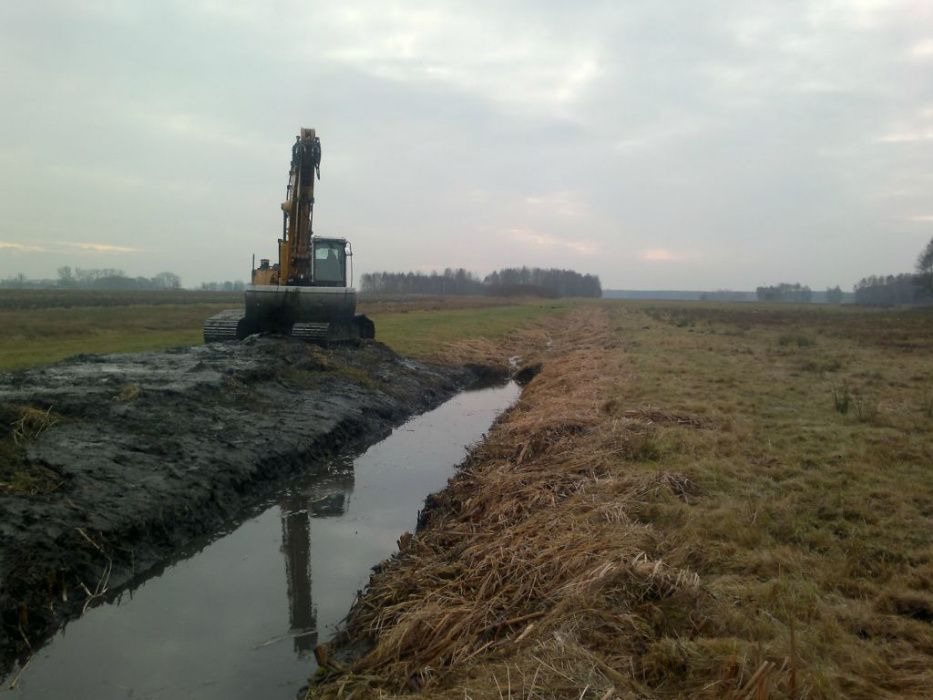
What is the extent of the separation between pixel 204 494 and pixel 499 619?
16.7ft

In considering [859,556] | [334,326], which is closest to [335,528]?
[859,556]

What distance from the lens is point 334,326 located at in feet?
62.5

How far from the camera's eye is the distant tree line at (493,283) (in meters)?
155

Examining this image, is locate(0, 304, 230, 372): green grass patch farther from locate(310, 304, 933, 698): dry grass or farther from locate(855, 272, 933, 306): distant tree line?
locate(855, 272, 933, 306): distant tree line

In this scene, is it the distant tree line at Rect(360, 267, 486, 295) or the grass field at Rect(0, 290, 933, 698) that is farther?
the distant tree line at Rect(360, 267, 486, 295)

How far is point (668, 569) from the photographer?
4750 mm

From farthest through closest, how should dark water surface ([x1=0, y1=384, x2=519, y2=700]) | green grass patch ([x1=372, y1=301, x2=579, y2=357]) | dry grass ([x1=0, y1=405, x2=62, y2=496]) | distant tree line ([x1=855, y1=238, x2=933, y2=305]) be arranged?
1. distant tree line ([x1=855, y1=238, x2=933, y2=305])
2. green grass patch ([x1=372, y1=301, x2=579, y2=357])
3. dry grass ([x1=0, y1=405, x2=62, y2=496])
4. dark water surface ([x1=0, y1=384, x2=519, y2=700])

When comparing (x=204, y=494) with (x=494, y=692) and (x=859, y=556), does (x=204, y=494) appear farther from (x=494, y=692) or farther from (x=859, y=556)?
(x=859, y=556)

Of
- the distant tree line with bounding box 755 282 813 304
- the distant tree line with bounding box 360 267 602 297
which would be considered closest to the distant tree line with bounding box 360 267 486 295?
the distant tree line with bounding box 360 267 602 297

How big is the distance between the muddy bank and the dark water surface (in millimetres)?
385

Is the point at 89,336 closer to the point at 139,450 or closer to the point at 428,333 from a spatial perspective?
the point at 428,333

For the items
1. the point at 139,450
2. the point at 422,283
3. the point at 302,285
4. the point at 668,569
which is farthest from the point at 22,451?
the point at 422,283

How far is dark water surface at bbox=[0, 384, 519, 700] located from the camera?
479cm

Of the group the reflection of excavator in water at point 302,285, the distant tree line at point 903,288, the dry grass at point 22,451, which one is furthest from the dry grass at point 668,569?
the distant tree line at point 903,288
